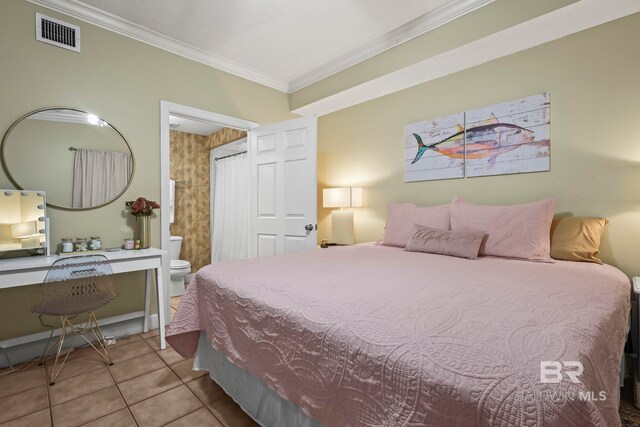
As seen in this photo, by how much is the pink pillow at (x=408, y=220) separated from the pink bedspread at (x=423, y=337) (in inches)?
35.4

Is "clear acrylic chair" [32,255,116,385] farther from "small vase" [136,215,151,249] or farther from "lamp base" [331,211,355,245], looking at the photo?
"lamp base" [331,211,355,245]

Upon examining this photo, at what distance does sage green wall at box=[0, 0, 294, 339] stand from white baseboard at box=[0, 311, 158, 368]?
2.1 inches

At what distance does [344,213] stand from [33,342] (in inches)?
114

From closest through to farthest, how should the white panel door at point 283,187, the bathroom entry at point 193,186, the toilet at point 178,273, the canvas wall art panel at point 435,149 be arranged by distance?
the canvas wall art panel at point 435,149 → the white panel door at point 283,187 → the toilet at point 178,273 → the bathroom entry at point 193,186

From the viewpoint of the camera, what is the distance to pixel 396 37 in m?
2.74

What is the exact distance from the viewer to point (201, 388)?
1.83 metres

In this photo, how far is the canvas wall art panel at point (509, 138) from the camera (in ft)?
7.84

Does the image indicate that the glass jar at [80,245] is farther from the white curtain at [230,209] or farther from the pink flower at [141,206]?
the white curtain at [230,209]

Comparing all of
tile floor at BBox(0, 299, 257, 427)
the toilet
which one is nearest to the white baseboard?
tile floor at BBox(0, 299, 257, 427)

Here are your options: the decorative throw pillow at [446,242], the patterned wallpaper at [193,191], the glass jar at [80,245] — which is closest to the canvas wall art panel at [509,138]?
the decorative throw pillow at [446,242]

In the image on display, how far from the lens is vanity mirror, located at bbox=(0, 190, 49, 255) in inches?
82.1

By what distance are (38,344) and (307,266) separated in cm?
217

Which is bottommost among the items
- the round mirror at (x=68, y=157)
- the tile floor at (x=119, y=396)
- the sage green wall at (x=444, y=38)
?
the tile floor at (x=119, y=396)

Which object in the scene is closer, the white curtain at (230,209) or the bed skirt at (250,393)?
the bed skirt at (250,393)
